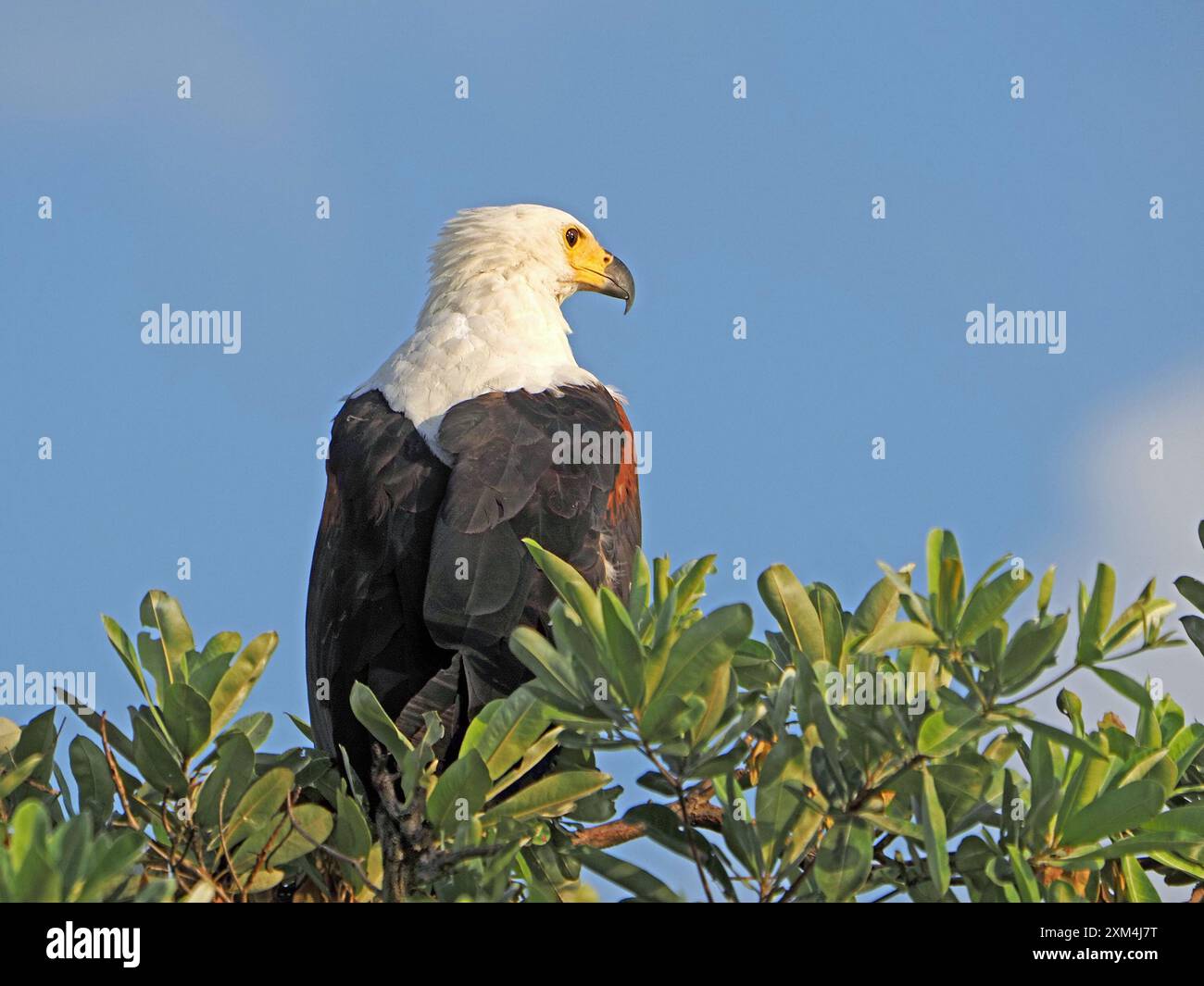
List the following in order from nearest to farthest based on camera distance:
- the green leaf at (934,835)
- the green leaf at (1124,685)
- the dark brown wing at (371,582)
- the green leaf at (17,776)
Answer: the green leaf at (934,835) → the green leaf at (1124,685) → the green leaf at (17,776) → the dark brown wing at (371,582)

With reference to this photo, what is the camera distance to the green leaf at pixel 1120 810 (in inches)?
95.6

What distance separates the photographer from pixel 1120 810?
245cm

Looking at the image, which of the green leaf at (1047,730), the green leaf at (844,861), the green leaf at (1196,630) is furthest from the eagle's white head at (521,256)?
the green leaf at (1047,730)

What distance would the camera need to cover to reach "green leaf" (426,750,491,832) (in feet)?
8.66

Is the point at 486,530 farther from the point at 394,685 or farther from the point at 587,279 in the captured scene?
the point at 587,279

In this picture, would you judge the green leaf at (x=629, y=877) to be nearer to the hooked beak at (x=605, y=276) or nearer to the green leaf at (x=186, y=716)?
the green leaf at (x=186, y=716)

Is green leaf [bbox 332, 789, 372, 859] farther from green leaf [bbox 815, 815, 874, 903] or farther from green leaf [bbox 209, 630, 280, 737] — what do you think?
green leaf [bbox 815, 815, 874, 903]

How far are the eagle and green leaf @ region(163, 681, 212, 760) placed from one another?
1.03m

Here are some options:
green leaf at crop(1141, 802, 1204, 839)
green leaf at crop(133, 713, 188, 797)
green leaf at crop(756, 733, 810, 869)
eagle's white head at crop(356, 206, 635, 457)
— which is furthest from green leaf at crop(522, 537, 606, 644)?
eagle's white head at crop(356, 206, 635, 457)

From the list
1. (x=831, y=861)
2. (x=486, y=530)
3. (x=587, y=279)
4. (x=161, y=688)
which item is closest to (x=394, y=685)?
(x=486, y=530)

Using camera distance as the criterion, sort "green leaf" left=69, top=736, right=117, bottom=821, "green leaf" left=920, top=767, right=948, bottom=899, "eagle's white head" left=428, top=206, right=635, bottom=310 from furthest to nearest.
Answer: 1. "eagle's white head" left=428, top=206, right=635, bottom=310
2. "green leaf" left=69, top=736, right=117, bottom=821
3. "green leaf" left=920, top=767, right=948, bottom=899

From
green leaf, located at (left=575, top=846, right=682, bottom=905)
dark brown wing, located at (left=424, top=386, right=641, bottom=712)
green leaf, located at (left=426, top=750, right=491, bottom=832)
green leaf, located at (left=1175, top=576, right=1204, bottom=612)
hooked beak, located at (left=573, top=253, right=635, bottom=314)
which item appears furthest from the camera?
hooked beak, located at (left=573, top=253, right=635, bottom=314)
